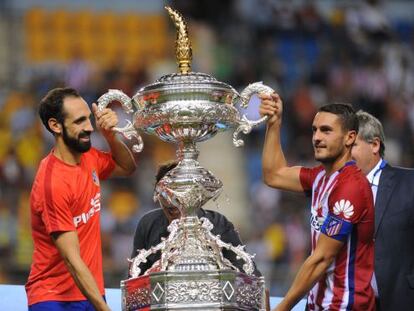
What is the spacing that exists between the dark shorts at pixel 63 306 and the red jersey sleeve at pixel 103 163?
585 mm

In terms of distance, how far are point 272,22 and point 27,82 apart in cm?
274

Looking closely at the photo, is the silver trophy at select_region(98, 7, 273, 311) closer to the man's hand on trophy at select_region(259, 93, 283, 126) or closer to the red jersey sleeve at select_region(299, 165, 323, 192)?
the man's hand on trophy at select_region(259, 93, 283, 126)

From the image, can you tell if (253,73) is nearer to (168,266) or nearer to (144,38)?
(144,38)

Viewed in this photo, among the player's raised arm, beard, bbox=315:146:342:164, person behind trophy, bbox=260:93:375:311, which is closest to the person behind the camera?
person behind trophy, bbox=260:93:375:311

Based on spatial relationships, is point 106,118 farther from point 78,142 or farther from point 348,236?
point 348,236

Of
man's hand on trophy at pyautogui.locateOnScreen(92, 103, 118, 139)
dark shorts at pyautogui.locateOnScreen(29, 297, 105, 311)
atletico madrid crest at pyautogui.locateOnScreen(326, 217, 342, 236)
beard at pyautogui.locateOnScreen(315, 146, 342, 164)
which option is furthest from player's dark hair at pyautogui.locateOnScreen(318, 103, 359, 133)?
dark shorts at pyautogui.locateOnScreen(29, 297, 105, 311)

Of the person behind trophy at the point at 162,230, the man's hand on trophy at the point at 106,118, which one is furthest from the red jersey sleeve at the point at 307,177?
the man's hand on trophy at the point at 106,118

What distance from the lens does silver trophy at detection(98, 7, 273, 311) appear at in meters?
4.69

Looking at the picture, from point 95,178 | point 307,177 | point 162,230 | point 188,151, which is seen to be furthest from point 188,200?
point 162,230

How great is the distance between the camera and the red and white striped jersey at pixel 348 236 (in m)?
4.86

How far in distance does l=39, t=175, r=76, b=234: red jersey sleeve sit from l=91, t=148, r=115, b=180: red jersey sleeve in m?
0.33

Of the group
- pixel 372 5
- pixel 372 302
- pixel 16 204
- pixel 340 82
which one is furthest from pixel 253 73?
pixel 372 302

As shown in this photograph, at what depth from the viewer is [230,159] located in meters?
12.6

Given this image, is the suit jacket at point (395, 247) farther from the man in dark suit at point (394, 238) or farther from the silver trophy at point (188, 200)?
the silver trophy at point (188, 200)
